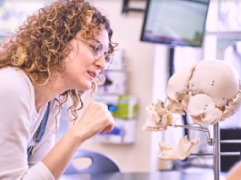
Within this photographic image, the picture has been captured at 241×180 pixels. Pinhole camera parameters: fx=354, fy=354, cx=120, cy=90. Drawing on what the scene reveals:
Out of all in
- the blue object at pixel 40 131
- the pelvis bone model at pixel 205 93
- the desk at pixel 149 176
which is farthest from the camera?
the desk at pixel 149 176

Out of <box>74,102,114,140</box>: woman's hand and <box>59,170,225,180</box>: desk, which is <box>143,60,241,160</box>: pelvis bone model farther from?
<box>59,170,225,180</box>: desk

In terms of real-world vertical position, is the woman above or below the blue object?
above

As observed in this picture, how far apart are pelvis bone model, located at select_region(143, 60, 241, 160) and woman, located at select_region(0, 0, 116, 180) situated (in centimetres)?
26

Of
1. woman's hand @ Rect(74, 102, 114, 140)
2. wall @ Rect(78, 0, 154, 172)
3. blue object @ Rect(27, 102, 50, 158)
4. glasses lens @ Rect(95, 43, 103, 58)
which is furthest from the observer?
wall @ Rect(78, 0, 154, 172)

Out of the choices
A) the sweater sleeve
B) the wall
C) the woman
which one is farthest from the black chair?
the wall

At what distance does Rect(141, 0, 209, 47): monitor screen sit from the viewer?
2.43 meters

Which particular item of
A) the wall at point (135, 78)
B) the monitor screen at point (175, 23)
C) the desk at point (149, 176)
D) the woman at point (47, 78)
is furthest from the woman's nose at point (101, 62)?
the wall at point (135, 78)

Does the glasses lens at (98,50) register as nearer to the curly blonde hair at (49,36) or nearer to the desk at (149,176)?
the curly blonde hair at (49,36)

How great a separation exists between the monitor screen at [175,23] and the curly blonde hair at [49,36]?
48.9 inches

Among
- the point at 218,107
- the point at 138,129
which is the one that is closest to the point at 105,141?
the point at 138,129

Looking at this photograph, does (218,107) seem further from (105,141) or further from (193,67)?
(105,141)

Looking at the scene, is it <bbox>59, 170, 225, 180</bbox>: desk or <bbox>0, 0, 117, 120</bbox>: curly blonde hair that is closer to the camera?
<bbox>0, 0, 117, 120</bbox>: curly blonde hair

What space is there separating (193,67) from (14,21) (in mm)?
2363

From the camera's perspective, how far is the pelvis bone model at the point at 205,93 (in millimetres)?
869
